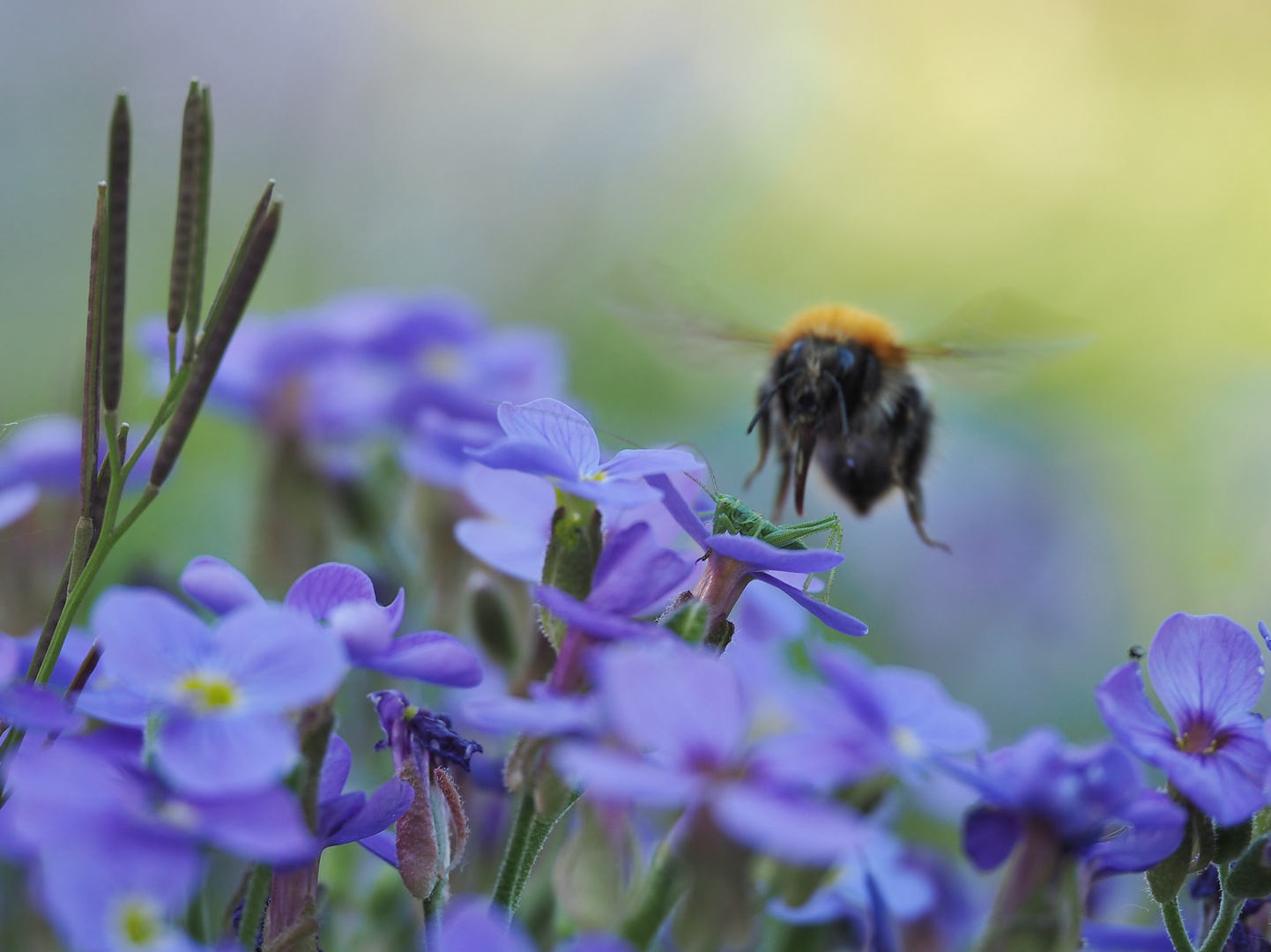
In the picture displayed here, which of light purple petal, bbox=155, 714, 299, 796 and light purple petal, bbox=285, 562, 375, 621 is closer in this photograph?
light purple petal, bbox=155, 714, 299, 796

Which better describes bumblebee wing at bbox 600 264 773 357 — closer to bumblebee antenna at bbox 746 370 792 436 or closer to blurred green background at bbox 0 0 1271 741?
bumblebee antenna at bbox 746 370 792 436

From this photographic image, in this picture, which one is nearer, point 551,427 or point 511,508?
point 551,427

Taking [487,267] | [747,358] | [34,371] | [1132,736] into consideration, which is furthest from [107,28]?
[1132,736]

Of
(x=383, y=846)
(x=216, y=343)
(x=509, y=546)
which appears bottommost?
(x=383, y=846)

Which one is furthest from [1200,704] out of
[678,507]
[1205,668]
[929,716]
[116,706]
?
[116,706]

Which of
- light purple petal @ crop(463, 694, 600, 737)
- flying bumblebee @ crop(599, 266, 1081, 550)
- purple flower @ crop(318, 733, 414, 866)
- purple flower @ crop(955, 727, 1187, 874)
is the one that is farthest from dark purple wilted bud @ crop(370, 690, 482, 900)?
flying bumblebee @ crop(599, 266, 1081, 550)

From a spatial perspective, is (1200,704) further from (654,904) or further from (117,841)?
(117,841)

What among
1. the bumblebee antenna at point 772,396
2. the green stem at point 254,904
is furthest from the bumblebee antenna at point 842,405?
the green stem at point 254,904
